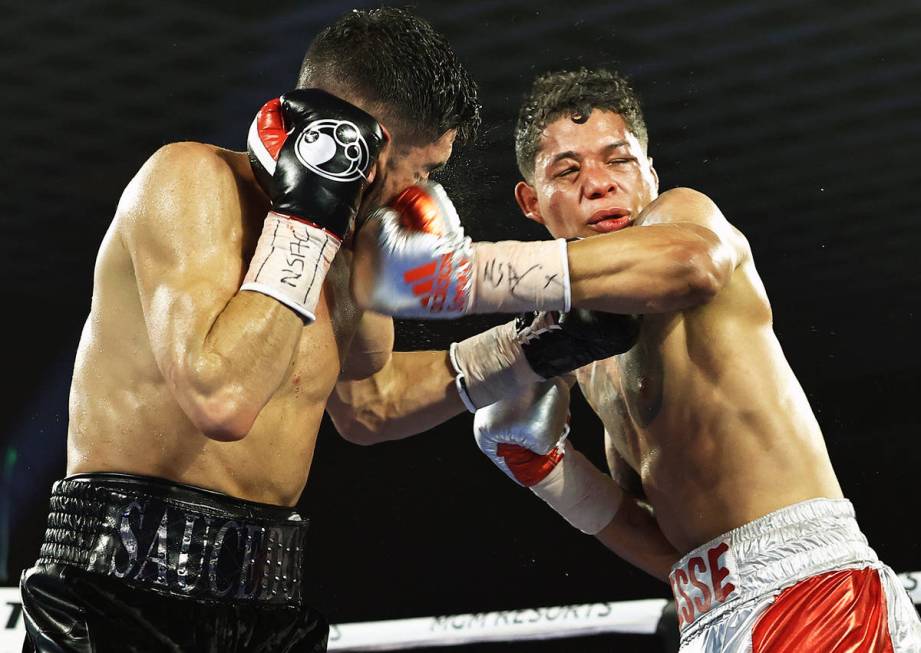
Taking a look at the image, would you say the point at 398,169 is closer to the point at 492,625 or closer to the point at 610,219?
the point at 610,219

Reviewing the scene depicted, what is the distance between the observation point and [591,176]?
241 cm

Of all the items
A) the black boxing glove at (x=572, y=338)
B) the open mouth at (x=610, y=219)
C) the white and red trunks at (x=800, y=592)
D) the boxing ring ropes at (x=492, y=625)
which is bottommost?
the boxing ring ropes at (x=492, y=625)

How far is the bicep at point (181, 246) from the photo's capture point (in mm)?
1481

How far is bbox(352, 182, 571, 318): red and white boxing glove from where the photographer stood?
67.3 inches

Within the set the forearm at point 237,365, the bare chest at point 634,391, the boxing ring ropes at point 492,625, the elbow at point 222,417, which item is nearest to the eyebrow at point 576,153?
the bare chest at point 634,391

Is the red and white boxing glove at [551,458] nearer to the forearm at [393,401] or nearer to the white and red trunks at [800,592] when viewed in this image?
the forearm at [393,401]

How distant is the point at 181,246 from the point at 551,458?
4.05ft

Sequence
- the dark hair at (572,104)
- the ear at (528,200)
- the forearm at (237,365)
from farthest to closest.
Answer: the ear at (528,200)
the dark hair at (572,104)
the forearm at (237,365)

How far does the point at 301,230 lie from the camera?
1.54 meters

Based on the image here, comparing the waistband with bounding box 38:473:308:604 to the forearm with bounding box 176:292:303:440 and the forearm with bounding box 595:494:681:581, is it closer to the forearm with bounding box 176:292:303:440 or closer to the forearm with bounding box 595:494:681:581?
the forearm with bounding box 176:292:303:440

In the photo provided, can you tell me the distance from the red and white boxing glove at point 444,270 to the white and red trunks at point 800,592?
2.02ft

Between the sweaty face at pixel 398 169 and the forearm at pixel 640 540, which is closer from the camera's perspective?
the sweaty face at pixel 398 169

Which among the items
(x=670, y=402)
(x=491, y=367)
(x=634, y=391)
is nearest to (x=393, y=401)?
(x=491, y=367)

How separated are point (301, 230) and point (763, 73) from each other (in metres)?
2.83
